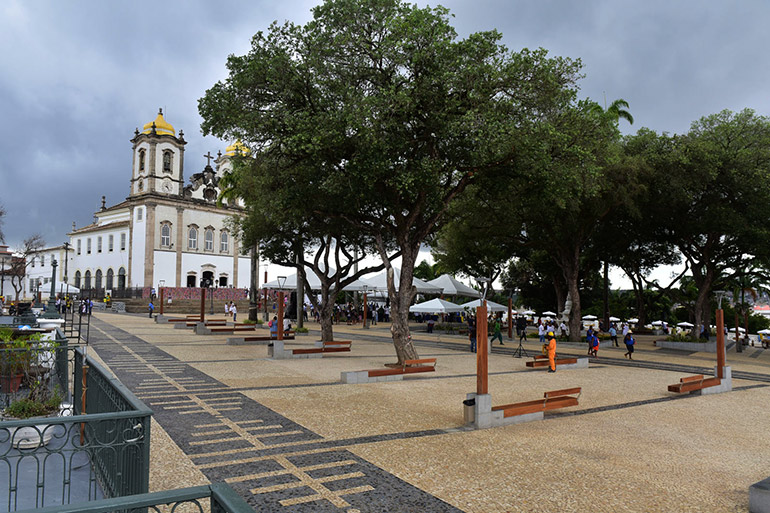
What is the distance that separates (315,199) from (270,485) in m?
12.8

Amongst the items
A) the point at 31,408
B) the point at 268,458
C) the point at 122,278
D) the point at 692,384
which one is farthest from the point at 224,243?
the point at 268,458

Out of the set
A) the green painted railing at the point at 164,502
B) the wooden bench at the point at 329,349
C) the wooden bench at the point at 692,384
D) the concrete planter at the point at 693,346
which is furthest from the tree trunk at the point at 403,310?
the concrete planter at the point at 693,346

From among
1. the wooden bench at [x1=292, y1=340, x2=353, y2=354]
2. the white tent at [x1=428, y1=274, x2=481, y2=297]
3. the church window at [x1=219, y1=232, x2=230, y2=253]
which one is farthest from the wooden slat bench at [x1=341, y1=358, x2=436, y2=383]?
the church window at [x1=219, y1=232, x2=230, y2=253]

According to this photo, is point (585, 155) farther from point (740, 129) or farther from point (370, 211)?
point (740, 129)

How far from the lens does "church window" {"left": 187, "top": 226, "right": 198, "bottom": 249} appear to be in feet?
215

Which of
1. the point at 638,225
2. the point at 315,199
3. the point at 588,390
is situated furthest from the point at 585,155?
the point at 638,225

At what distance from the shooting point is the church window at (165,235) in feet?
206

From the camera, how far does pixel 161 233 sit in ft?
206

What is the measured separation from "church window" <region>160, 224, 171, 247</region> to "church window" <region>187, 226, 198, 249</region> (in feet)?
8.63

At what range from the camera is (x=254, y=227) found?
85.7 ft

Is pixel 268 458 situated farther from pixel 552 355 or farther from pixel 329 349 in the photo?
pixel 329 349

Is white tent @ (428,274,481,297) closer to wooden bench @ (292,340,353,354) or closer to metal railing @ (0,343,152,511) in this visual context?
wooden bench @ (292,340,353,354)

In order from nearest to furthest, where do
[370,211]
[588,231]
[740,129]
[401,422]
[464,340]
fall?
[401,422] < [370,211] < [740,129] < [588,231] < [464,340]

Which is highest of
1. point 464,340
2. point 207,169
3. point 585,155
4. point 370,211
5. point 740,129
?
point 207,169
